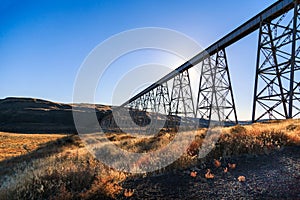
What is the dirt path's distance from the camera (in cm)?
255

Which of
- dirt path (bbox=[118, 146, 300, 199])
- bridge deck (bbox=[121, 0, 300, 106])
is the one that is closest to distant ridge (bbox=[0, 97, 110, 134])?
bridge deck (bbox=[121, 0, 300, 106])

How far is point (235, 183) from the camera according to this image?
288cm

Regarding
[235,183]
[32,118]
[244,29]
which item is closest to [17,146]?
[244,29]

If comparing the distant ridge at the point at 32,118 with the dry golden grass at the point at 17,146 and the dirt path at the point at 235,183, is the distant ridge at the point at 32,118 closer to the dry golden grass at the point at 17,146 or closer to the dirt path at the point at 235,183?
the dry golden grass at the point at 17,146

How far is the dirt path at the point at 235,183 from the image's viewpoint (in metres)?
2.55

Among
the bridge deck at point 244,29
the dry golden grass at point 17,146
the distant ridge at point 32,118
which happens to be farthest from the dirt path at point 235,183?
the distant ridge at point 32,118

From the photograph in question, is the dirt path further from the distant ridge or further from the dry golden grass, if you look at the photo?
the distant ridge

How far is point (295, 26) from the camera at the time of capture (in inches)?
342

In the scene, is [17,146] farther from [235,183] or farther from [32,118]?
[32,118]

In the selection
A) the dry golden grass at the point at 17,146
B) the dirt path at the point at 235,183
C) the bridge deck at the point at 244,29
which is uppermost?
the bridge deck at the point at 244,29

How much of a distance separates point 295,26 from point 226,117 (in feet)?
19.5

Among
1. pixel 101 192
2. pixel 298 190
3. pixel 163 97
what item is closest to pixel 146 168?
pixel 101 192

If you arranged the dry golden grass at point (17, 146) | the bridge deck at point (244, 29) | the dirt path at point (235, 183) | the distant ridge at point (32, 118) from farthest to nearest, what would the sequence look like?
the distant ridge at point (32, 118), the dry golden grass at point (17, 146), the bridge deck at point (244, 29), the dirt path at point (235, 183)

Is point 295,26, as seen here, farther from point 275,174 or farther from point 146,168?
point 146,168
